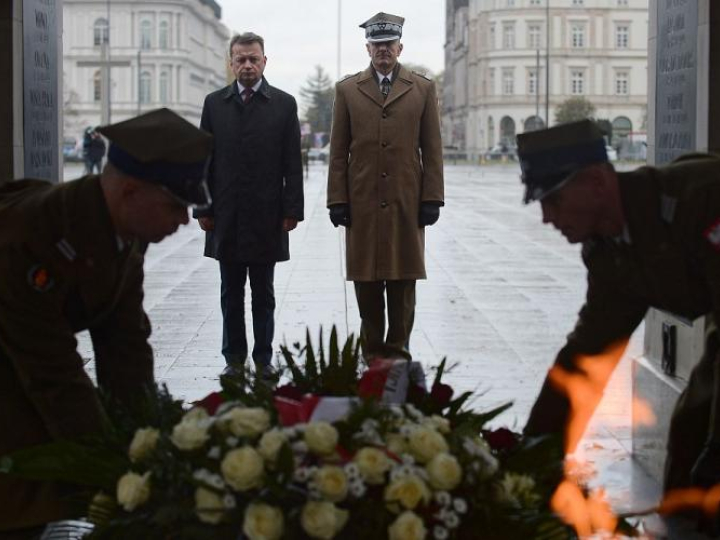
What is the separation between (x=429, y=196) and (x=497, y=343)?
1.80m

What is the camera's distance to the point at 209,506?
10.7ft

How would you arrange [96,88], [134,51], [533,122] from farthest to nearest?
[134,51]
[96,88]
[533,122]

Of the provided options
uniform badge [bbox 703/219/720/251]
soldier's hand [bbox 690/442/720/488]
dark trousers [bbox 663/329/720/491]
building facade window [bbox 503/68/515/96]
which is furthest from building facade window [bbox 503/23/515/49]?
uniform badge [bbox 703/219/720/251]

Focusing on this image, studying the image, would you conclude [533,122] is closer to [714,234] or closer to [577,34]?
[577,34]

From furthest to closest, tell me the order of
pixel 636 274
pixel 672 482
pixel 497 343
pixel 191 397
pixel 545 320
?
pixel 545 320 → pixel 497 343 → pixel 191 397 → pixel 672 482 → pixel 636 274

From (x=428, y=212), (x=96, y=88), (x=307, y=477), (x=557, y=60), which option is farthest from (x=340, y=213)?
(x=557, y=60)

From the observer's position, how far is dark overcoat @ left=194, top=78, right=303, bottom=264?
29.4ft

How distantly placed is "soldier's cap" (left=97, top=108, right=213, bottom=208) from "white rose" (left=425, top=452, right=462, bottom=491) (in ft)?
3.36

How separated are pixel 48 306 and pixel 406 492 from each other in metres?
1.22

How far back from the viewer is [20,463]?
3850 mm

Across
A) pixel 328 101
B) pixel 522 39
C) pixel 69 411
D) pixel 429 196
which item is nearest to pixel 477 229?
pixel 429 196

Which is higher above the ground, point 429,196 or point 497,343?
point 429,196

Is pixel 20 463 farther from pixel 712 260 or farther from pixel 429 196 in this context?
pixel 429 196

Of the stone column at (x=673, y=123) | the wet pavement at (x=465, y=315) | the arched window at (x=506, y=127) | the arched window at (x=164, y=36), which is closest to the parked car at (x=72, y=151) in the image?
the arched window at (x=164, y=36)
